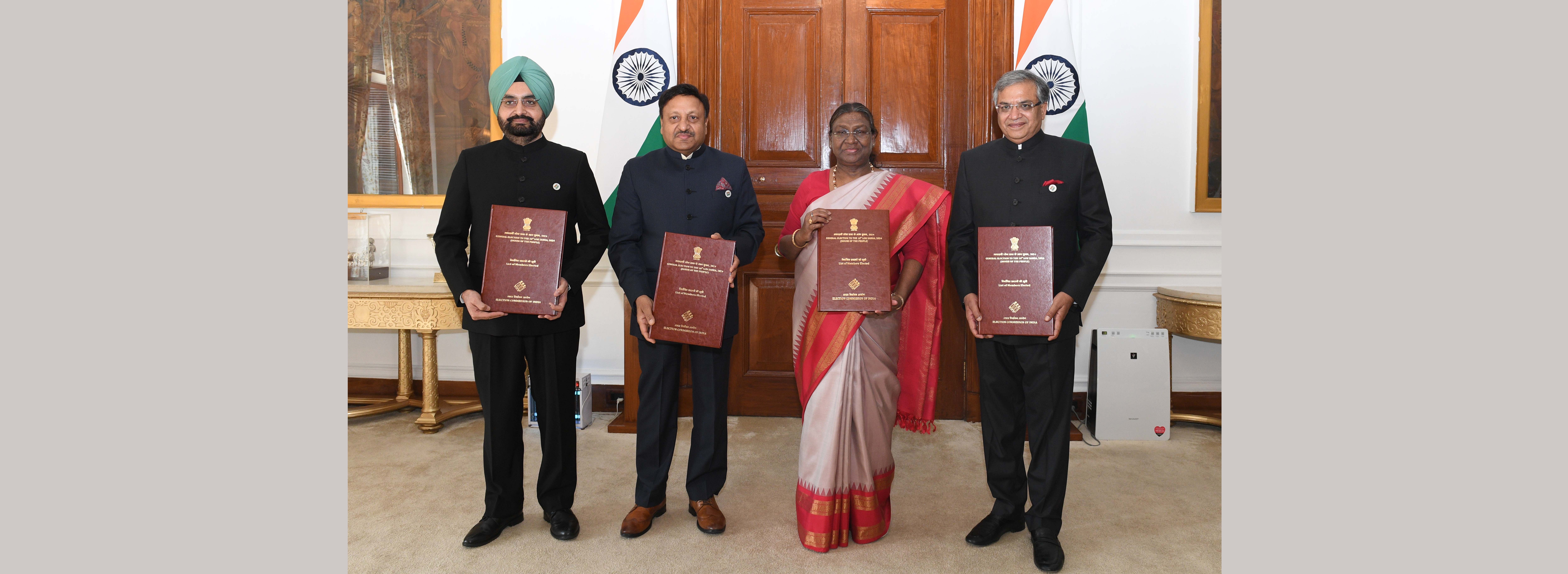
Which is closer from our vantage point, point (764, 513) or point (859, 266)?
point (859, 266)

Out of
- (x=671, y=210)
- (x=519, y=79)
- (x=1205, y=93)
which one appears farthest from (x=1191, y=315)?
(x=519, y=79)

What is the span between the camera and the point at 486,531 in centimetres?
235

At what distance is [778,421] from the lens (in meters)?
4.03

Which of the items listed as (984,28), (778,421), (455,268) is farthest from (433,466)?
(984,28)

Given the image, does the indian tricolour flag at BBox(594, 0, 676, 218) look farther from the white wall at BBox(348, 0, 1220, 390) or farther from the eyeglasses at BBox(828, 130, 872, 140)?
the eyeglasses at BBox(828, 130, 872, 140)

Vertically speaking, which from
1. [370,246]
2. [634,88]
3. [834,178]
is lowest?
[370,246]

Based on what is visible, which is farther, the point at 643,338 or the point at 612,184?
the point at 612,184

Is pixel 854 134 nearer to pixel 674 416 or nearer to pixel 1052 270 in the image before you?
pixel 1052 270

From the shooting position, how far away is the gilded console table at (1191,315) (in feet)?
11.9

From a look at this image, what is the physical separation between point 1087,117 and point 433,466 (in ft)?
12.6

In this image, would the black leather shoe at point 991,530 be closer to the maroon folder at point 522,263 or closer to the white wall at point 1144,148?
the maroon folder at point 522,263

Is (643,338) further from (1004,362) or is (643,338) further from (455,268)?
(1004,362)

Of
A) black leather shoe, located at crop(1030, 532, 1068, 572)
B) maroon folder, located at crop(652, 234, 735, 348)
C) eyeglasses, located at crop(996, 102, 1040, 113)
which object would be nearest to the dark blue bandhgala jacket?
maroon folder, located at crop(652, 234, 735, 348)

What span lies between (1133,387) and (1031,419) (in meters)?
1.75
